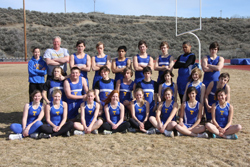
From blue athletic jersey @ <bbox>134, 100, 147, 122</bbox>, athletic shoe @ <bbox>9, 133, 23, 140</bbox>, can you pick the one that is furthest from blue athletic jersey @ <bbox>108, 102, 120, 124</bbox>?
athletic shoe @ <bbox>9, 133, 23, 140</bbox>

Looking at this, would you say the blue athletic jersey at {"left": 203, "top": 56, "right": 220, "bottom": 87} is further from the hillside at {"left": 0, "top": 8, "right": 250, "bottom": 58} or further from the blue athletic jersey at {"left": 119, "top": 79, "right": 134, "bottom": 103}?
the hillside at {"left": 0, "top": 8, "right": 250, "bottom": 58}

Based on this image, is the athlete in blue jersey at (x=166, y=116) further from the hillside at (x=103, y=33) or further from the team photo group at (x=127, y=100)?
the hillside at (x=103, y=33)

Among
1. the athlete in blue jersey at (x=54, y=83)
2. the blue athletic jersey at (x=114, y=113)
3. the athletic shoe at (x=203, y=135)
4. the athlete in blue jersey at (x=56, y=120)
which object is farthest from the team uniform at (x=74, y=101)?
the athletic shoe at (x=203, y=135)

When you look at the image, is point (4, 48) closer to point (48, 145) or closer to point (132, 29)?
point (132, 29)

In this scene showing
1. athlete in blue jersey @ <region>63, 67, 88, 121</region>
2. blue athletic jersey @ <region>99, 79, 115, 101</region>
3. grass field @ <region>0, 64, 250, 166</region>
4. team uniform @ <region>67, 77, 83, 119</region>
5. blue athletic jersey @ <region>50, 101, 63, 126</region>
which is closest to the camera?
grass field @ <region>0, 64, 250, 166</region>

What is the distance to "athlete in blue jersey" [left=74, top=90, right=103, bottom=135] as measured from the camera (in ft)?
14.8

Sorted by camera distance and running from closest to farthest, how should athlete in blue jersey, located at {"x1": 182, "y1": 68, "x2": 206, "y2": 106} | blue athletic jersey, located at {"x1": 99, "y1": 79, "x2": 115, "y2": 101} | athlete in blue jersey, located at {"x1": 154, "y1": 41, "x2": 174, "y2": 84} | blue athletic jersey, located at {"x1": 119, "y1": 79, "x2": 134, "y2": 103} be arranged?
athlete in blue jersey, located at {"x1": 182, "y1": 68, "x2": 206, "y2": 106} < blue athletic jersey, located at {"x1": 99, "y1": 79, "x2": 115, "y2": 101} < blue athletic jersey, located at {"x1": 119, "y1": 79, "x2": 134, "y2": 103} < athlete in blue jersey, located at {"x1": 154, "y1": 41, "x2": 174, "y2": 84}

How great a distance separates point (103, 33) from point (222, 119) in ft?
135

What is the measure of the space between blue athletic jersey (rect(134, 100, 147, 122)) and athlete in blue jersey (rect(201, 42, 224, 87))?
1.44 m

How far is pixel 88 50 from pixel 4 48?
12123 millimetres

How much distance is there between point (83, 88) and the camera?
5215mm

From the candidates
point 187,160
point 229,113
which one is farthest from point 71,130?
point 229,113

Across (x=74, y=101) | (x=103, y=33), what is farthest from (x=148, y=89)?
(x=103, y=33)

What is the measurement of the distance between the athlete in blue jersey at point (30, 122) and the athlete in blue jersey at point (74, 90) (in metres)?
0.64
